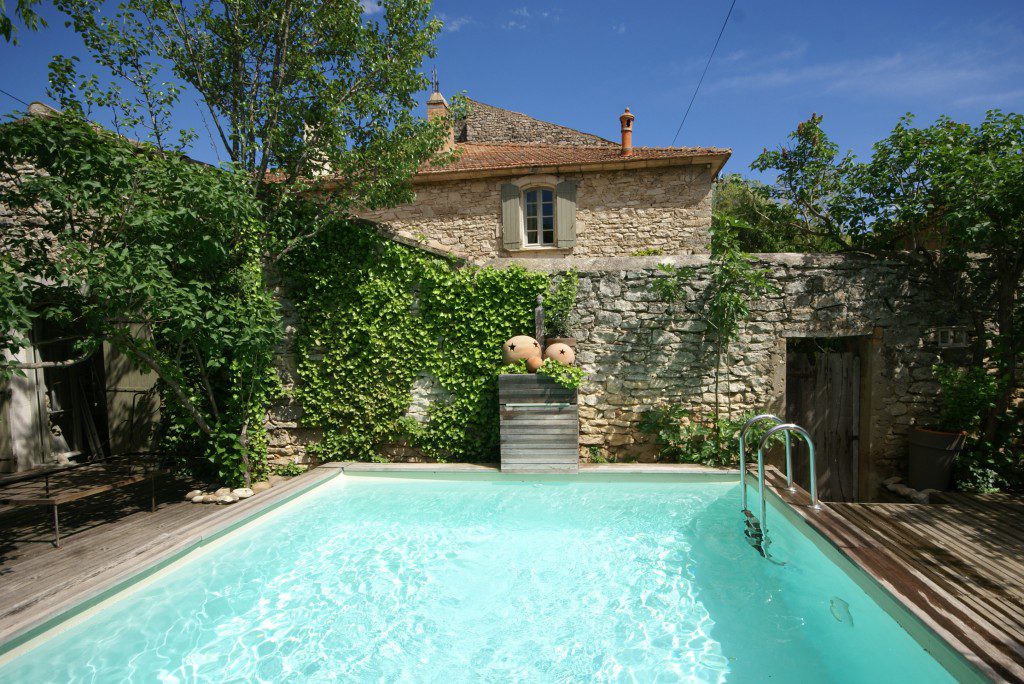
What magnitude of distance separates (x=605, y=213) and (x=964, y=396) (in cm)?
655

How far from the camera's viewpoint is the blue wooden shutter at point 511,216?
10.0 m

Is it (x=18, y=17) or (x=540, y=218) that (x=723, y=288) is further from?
(x=18, y=17)

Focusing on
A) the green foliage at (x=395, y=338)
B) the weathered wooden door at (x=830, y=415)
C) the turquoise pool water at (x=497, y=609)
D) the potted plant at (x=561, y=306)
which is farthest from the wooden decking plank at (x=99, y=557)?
the weathered wooden door at (x=830, y=415)

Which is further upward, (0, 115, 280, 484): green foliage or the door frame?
(0, 115, 280, 484): green foliage

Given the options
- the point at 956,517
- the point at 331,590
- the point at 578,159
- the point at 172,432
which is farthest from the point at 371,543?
the point at 578,159

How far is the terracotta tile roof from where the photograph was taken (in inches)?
369

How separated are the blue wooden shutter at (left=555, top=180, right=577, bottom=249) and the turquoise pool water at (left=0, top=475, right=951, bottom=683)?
637 cm

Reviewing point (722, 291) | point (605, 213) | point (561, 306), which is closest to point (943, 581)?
point (722, 291)

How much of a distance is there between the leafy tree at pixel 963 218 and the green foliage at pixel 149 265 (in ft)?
23.3

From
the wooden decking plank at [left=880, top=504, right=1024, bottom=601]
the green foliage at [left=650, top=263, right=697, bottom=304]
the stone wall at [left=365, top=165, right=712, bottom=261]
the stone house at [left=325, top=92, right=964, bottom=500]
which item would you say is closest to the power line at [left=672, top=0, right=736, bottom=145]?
the stone wall at [left=365, top=165, right=712, bottom=261]

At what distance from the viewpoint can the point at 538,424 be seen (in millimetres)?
5629

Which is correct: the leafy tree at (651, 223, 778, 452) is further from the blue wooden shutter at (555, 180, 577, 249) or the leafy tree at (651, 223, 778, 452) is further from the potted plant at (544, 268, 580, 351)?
the blue wooden shutter at (555, 180, 577, 249)

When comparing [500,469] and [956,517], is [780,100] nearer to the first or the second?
[956,517]

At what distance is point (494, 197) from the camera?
10.2 m
